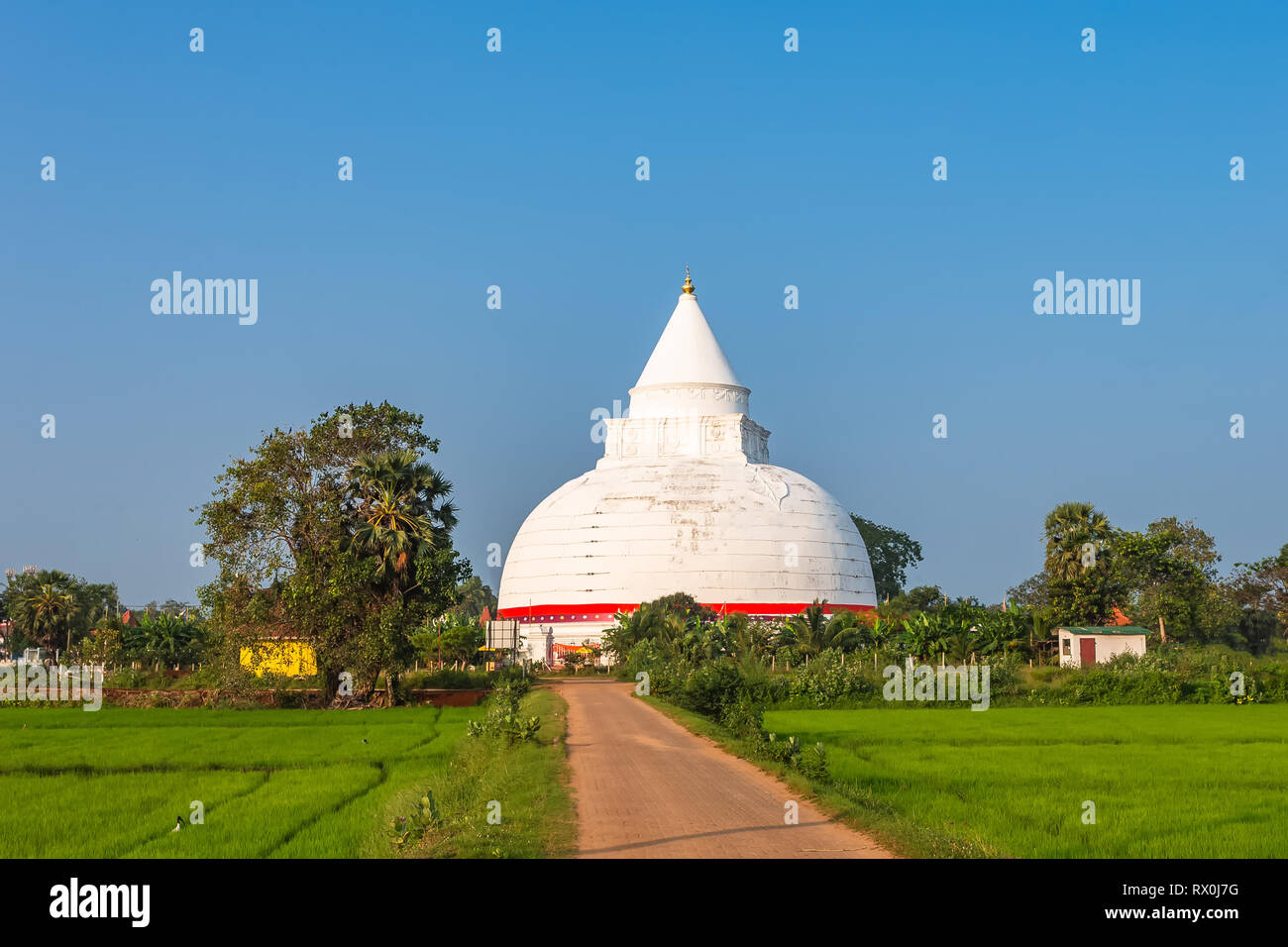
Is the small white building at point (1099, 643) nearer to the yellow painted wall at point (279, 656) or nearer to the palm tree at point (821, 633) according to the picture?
the palm tree at point (821, 633)

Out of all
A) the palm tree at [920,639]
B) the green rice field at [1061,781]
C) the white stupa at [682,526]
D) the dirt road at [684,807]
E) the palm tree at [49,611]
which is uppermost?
the white stupa at [682,526]

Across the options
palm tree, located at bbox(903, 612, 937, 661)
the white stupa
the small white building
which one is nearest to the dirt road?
palm tree, located at bbox(903, 612, 937, 661)

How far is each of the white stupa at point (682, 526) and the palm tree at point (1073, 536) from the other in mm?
12578

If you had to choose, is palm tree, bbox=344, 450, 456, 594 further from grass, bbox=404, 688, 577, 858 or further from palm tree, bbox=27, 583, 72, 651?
palm tree, bbox=27, 583, 72, 651

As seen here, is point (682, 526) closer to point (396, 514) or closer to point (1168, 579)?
point (1168, 579)

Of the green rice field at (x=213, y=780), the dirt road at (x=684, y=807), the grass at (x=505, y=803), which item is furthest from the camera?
the green rice field at (x=213, y=780)

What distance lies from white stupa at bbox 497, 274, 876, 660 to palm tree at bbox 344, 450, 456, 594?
24640 millimetres

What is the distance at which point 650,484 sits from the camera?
213 feet

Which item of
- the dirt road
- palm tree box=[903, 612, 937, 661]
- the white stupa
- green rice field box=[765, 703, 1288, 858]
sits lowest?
green rice field box=[765, 703, 1288, 858]

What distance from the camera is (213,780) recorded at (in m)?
18.4

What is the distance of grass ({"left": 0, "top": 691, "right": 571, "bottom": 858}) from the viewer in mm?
12516

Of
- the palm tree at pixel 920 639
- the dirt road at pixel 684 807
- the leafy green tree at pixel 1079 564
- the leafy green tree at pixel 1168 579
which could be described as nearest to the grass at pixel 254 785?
the dirt road at pixel 684 807

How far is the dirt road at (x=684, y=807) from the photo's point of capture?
451 inches
